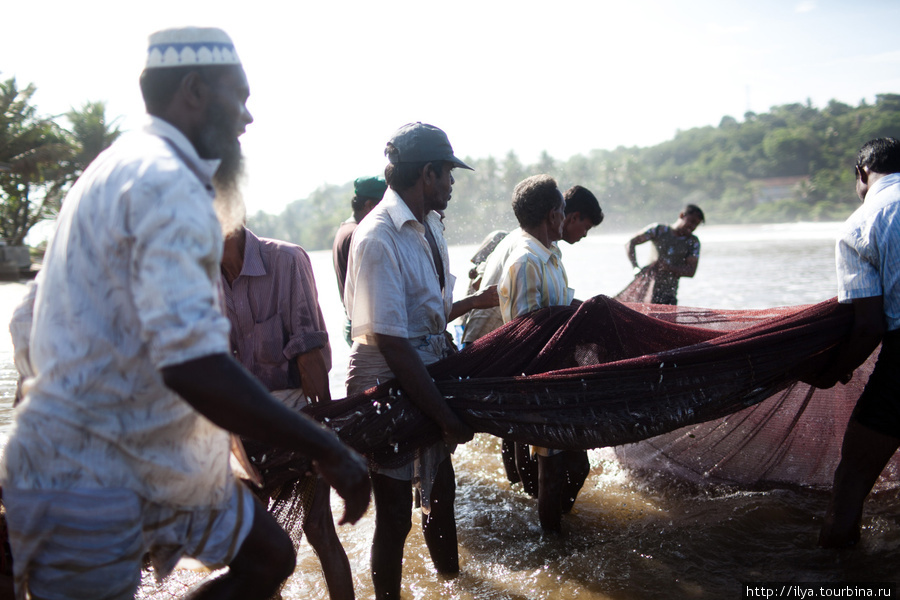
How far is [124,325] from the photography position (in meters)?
1.57

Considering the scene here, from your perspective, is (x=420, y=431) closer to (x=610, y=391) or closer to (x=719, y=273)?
(x=610, y=391)

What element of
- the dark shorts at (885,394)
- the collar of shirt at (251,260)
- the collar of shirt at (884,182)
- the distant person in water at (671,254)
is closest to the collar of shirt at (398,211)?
the collar of shirt at (251,260)

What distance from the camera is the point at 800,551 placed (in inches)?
141

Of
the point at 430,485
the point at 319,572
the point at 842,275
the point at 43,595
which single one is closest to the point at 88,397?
the point at 43,595

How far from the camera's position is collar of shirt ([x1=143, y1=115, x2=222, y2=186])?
5.49ft

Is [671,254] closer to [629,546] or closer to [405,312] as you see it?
[629,546]

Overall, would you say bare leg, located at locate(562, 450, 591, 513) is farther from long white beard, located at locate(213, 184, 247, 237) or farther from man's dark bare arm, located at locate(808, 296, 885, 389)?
long white beard, located at locate(213, 184, 247, 237)

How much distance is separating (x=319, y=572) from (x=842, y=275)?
302 cm

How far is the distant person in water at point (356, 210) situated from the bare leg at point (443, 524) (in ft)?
4.54

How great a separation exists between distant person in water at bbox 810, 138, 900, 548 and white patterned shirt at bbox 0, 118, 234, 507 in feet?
9.19

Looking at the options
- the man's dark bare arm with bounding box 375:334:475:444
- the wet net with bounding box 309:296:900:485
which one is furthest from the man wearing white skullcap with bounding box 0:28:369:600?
the wet net with bounding box 309:296:900:485

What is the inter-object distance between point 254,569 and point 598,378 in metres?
1.72

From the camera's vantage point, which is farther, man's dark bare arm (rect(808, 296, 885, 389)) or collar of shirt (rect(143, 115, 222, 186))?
man's dark bare arm (rect(808, 296, 885, 389))

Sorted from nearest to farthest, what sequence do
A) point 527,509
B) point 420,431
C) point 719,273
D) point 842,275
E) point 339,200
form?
point 420,431
point 842,275
point 527,509
point 719,273
point 339,200
